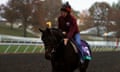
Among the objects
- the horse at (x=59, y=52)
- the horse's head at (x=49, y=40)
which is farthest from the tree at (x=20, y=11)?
the horse's head at (x=49, y=40)

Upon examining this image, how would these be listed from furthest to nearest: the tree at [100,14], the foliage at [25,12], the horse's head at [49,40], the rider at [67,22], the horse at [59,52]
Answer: the tree at [100,14] < the foliage at [25,12] < the rider at [67,22] < the horse at [59,52] < the horse's head at [49,40]

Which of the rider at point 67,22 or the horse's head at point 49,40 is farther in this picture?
the rider at point 67,22

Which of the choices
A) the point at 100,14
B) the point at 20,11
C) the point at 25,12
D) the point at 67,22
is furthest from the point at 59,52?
the point at 100,14

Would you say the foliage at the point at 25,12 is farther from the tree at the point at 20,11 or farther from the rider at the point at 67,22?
the rider at the point at 67,22

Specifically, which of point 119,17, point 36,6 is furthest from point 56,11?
point 119,17

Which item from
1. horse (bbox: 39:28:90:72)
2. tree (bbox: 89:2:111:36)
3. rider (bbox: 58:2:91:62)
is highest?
rider (bbox: 58:2:91:62)

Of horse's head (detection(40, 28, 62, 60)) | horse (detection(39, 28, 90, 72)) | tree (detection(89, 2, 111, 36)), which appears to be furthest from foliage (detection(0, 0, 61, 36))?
horse's head (detection(40, 28, 62, 60))

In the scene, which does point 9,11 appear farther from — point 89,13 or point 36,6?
point 89,13

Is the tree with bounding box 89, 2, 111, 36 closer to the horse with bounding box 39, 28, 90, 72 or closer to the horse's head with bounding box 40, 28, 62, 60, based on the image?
the horse with bounding box 39, 28, 90, 72

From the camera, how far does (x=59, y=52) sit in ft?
32.4

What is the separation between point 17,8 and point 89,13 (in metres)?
38.2

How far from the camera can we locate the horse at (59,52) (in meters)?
9.16

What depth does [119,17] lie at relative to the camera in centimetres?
9756

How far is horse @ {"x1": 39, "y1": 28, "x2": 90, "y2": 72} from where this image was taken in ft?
30.1
